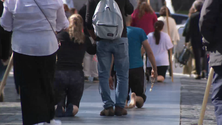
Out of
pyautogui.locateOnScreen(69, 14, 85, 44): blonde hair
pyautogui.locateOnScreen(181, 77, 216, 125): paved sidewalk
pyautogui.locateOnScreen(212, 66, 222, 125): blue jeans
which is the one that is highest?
pyautogui.locateOnScreen(69, 14, 85, 44): blonde hair

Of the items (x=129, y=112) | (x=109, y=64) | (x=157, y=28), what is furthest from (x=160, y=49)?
(x=109, y=64)

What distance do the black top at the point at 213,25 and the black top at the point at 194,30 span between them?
335 inches

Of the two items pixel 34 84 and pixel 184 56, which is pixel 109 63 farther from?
pixel 184 56

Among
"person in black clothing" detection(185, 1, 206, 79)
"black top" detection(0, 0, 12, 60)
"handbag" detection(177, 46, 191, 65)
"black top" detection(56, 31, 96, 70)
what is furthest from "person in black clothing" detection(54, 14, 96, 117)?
"handbag" detection(177, 46, 191, 65)

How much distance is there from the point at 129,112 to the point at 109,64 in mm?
886

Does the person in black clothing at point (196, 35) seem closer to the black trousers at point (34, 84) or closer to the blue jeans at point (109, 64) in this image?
the blue jeans at point (109, 64)

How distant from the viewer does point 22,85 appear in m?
5.58

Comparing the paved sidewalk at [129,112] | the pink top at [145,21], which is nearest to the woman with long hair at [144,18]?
the pink top at [145,21]

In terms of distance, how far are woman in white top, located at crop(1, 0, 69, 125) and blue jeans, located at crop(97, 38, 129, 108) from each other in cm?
130

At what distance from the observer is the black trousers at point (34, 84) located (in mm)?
5535

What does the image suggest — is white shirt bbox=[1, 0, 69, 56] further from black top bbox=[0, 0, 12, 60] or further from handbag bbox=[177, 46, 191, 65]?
handbag bbox=[177, 46, 191, 65]

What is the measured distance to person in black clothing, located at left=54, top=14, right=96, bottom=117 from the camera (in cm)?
696

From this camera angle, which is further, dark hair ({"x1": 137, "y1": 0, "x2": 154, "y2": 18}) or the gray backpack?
dark hair ({"x1": 137, "y1": 0, "x2": 154, "y2": 18})

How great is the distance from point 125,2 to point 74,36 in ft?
2.63
